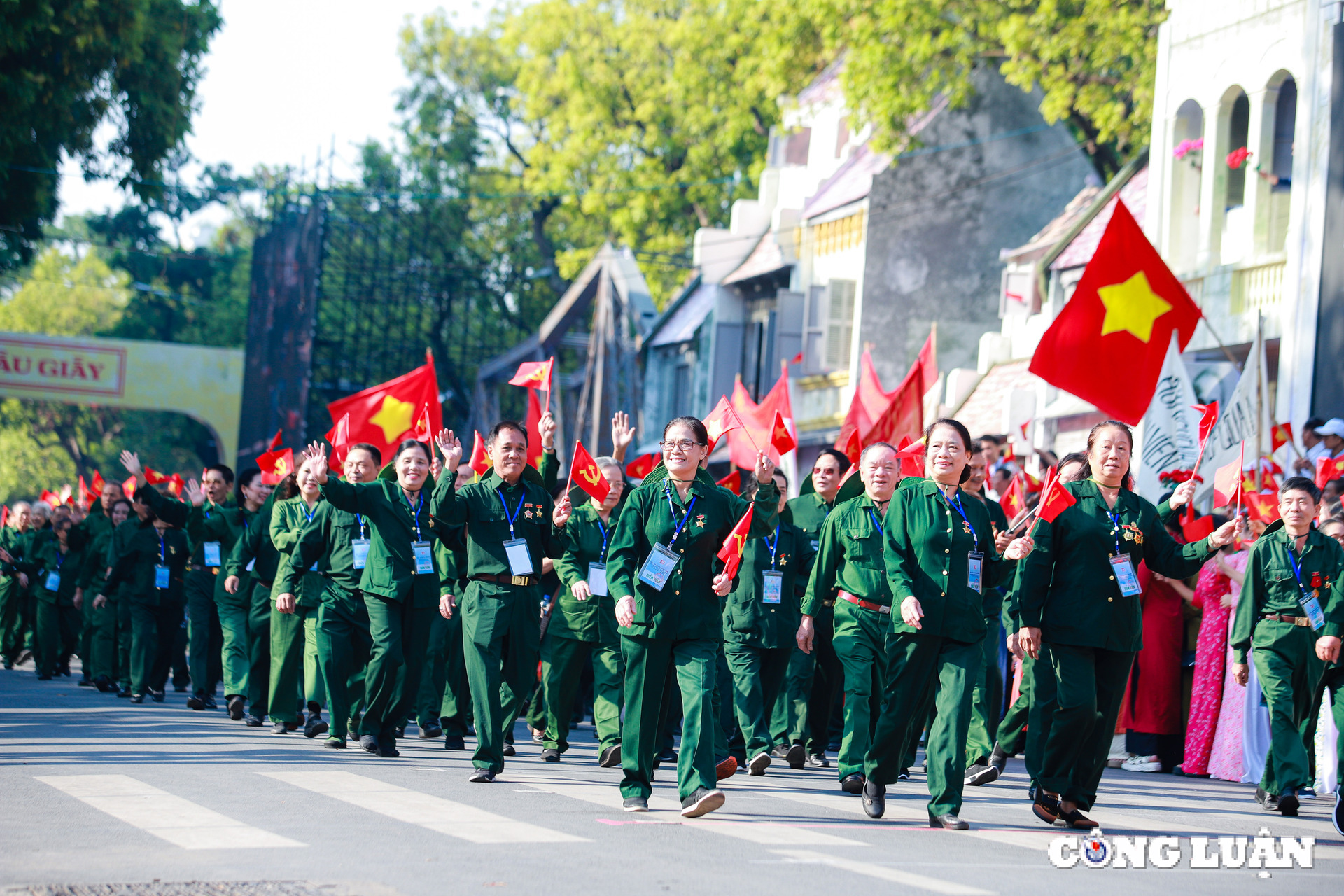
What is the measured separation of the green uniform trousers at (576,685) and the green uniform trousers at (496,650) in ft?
2.88

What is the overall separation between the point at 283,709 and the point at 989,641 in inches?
196

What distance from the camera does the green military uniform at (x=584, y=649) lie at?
37.4ft

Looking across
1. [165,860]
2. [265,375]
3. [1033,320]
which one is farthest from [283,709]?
[265,375]

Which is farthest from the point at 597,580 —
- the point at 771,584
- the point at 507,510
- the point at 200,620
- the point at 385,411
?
the point at 385,411

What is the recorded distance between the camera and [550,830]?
7773 mm

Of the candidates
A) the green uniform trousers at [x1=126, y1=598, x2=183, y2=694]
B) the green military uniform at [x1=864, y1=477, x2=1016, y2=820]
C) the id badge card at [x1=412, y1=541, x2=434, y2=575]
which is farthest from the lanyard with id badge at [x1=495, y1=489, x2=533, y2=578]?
the green uniform trousers at [x1=126, y1=598, x2=183, y2=694]

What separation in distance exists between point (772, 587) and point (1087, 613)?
3.33 metres

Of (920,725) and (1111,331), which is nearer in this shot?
(920,725)

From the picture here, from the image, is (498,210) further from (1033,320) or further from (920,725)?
(920,725)

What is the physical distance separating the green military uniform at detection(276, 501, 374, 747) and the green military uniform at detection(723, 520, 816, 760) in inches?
96.2

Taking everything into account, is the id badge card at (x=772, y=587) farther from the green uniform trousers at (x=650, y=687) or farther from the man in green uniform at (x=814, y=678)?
the green uniform trousers at (x=650, y=687)

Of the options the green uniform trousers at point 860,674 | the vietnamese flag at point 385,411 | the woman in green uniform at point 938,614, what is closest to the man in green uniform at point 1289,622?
the green uniform trousers at point 860,674

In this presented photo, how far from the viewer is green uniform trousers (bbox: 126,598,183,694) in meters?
15.9

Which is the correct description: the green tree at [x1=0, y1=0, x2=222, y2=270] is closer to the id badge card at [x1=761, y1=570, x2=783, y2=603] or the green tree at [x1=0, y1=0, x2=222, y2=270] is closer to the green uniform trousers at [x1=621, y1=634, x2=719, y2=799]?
the id badge card at [x1=761, y1=570, x2=783, y2=603]
